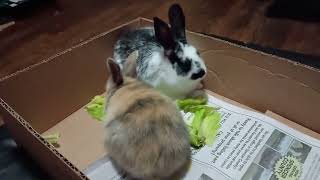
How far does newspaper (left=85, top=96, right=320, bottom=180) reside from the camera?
0.90 metres

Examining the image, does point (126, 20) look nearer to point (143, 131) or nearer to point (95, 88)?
point (95, 88)

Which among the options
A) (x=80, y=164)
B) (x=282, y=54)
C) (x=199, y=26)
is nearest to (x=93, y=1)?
(x=199, y=26)

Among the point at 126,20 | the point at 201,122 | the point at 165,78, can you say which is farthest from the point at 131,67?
the point at 126,20

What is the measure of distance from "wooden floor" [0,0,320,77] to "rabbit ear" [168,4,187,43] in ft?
2.13

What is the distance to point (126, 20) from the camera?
1797mm

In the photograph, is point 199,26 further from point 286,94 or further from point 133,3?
point 286,94

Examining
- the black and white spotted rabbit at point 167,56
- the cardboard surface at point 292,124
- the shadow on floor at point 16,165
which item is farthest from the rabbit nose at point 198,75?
the shadow on floor at point 16,165

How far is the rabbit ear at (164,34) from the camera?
973mm

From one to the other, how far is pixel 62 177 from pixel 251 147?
0.49 m

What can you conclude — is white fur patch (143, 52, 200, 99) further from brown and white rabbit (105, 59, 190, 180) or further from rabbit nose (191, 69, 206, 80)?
Answer: brown and white rabbit (105, 59, 190, 180)

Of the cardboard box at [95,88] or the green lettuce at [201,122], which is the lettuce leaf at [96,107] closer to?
the cardboard box at [95,88]

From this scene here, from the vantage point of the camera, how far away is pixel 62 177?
0.78m

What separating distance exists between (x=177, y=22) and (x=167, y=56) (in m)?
0.10

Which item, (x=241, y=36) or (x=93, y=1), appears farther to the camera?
(x=93, y=1)
